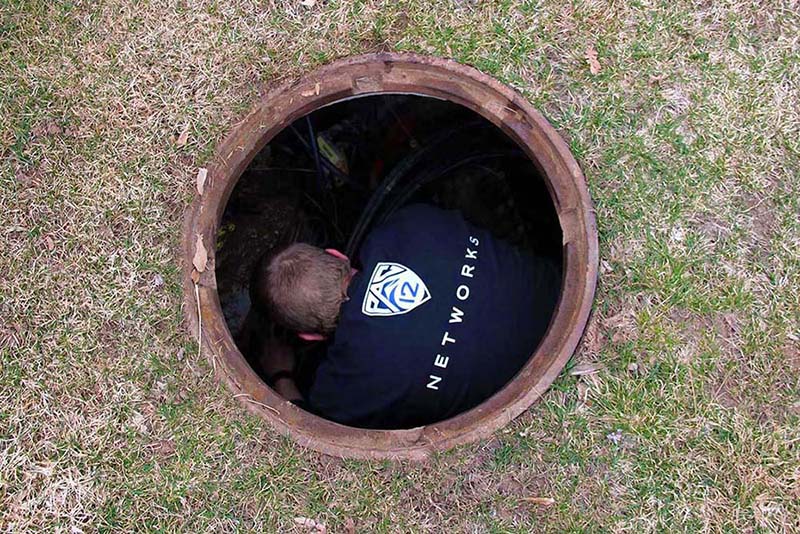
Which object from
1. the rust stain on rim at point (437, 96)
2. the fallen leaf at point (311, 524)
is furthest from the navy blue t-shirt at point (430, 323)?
the fallen leaf at point (311, 524)

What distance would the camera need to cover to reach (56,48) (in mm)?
2666

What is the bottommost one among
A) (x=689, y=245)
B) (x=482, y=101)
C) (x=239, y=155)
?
(x=239, y=155)

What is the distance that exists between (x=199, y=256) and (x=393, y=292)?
712 millimetres

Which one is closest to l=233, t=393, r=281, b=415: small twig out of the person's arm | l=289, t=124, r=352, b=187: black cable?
the person's arm

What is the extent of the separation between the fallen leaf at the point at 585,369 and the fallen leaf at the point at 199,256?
4.50ft

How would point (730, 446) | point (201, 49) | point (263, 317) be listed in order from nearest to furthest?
point (730, 446)
point (201, 49)
point (263, 317)

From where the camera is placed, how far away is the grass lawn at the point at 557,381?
2.46 metres

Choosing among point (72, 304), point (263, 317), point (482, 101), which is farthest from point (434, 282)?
point (72, 304)

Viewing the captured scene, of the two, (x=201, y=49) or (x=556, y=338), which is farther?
(x=201, y=49)

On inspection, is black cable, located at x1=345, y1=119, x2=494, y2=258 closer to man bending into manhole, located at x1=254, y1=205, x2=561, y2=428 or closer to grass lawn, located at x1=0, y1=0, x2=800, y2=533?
man bending into manhole, located at x1=254, y1=205, x2=561, y2=428

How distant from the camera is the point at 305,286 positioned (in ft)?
8.72

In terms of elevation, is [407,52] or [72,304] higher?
[407,52]

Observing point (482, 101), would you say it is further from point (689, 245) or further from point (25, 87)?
point (25, 87)

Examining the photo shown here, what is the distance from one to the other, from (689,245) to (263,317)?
6.19ft
